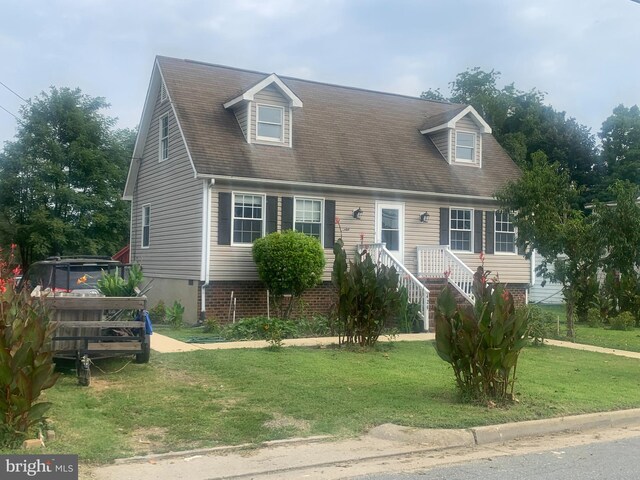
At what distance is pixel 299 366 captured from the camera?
11.1 metres

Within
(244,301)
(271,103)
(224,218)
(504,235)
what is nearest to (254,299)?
(244,301)

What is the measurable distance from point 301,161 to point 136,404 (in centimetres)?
1218

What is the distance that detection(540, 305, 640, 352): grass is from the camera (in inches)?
619

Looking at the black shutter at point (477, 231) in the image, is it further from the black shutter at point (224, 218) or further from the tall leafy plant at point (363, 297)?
the tall leafy plant at point (363, 297)

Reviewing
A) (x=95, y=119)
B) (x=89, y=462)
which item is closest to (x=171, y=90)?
(x=89, y=462)

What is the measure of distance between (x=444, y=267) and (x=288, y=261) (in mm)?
5256

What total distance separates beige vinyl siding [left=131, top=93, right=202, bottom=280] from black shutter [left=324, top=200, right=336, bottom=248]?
357 centimetres

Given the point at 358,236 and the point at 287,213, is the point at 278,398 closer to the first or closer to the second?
the point at 287,213

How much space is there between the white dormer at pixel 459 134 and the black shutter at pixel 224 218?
27.1 ft

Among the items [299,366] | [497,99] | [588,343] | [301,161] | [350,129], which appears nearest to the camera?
[299,366]

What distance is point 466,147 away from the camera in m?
23.5

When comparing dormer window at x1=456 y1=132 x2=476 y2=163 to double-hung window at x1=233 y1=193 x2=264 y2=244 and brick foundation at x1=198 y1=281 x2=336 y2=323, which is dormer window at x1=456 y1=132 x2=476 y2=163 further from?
double-hung window at x1=233 y1=193 x2=264 y2=244

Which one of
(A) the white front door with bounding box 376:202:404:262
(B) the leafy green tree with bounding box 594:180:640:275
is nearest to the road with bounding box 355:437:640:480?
(B) the leafy green tree with bounding box 594:180:640:275

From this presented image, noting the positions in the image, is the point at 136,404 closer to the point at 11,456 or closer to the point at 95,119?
the point at 11,456
